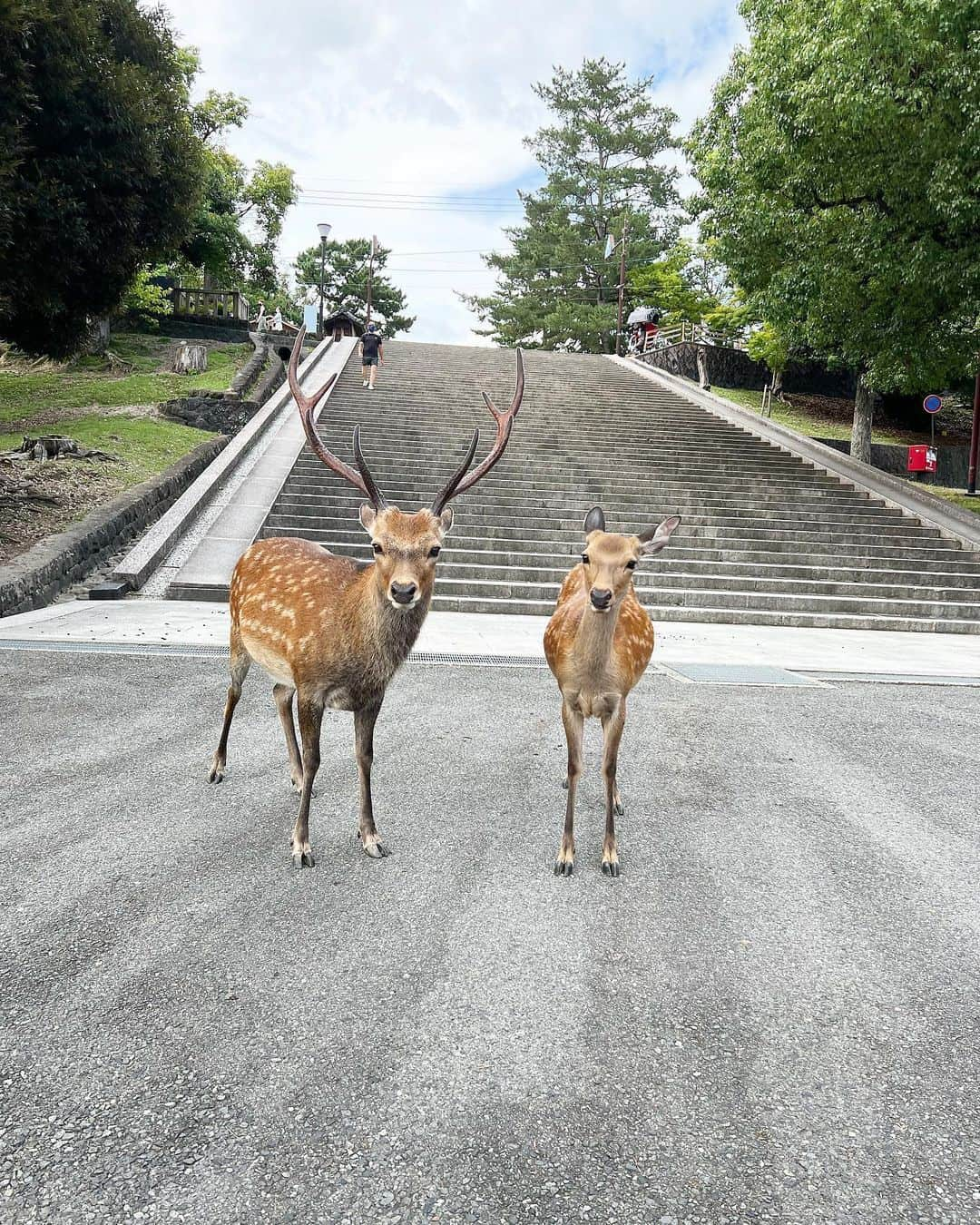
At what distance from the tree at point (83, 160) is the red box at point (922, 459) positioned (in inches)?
616

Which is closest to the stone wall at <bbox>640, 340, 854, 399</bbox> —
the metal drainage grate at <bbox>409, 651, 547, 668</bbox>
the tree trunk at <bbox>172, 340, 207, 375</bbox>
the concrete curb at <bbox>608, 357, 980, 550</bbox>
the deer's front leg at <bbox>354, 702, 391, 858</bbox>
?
the concrete curb at <bbox>608, 357, 980, 550</bbox>

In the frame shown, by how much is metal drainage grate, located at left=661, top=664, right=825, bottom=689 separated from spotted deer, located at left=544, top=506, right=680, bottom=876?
341 centimetres

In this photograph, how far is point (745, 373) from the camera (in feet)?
88.1

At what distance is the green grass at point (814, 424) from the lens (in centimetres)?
2175

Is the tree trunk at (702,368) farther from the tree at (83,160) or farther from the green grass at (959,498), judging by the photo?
the tree at (83,160)

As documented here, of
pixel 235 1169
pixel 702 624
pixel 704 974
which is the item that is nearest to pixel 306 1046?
pixel 235 1169

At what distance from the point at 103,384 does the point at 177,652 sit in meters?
14.0

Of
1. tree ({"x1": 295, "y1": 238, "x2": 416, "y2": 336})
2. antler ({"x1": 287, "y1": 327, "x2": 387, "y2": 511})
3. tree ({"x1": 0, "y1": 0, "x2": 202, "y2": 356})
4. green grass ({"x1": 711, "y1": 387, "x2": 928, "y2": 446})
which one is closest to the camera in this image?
antler ({"x1": 287, "y1": 327, "x2": 387, "y2": 511})

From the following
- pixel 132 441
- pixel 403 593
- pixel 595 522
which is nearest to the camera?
pixel 403 593

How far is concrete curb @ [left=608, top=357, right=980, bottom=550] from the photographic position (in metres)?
13.0

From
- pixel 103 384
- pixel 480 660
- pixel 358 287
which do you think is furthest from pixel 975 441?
pixel 358 287

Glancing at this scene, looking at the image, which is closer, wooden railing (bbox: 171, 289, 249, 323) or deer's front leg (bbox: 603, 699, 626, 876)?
deer's front leg (bbox: 603, 699, 626, 876)

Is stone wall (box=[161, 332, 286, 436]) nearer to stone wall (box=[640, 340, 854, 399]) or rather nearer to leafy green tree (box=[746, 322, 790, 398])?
leafy green tree (box=[746, 322, 790, 398])

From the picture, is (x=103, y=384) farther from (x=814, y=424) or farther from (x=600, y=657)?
(x=814, y=424)
